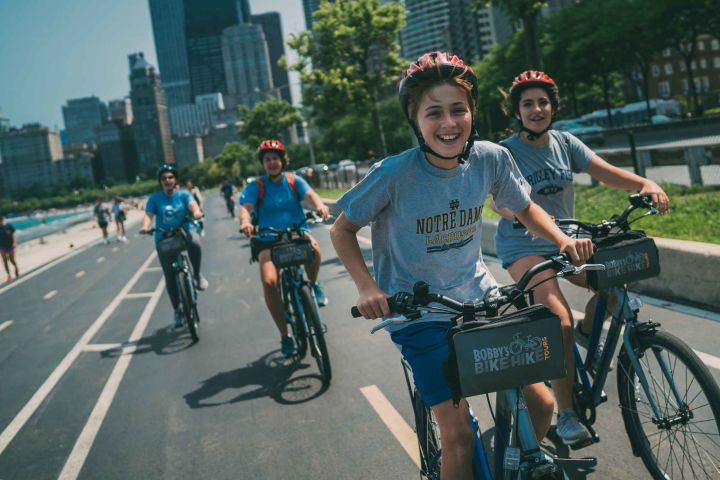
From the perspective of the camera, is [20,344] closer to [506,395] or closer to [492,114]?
[506,395]

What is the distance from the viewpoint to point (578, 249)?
9.73 ft

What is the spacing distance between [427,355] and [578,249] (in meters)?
0.80

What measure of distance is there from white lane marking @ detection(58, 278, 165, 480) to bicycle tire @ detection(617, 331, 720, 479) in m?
3.51

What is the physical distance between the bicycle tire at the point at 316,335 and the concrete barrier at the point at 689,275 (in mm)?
858

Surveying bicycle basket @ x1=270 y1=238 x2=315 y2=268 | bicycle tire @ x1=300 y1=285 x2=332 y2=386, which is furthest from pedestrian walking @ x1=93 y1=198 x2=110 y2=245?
bicycle tire @ x1=300 y1=285 x2=332 y2=386

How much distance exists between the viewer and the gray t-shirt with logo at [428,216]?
281 cm

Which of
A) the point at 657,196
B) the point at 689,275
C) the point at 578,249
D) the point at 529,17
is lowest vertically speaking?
the point at 689,275

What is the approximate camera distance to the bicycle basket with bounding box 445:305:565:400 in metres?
2.29

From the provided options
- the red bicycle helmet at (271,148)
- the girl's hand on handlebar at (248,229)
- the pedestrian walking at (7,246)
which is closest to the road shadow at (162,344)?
the girl's hand on handlebar at (248,229)

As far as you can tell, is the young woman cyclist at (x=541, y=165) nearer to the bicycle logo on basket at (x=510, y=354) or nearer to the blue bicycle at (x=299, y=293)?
the bicycle logo on basket at (x=510, y=354)

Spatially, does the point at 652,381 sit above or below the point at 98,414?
above

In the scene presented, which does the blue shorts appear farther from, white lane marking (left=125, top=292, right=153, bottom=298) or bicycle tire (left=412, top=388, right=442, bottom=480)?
white lane marking (left=125, top=292, right=153, bottom=298)

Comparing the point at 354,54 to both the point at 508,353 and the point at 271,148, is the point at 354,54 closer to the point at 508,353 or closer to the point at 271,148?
the point at 271,148

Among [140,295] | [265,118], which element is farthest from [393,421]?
[265,118]
